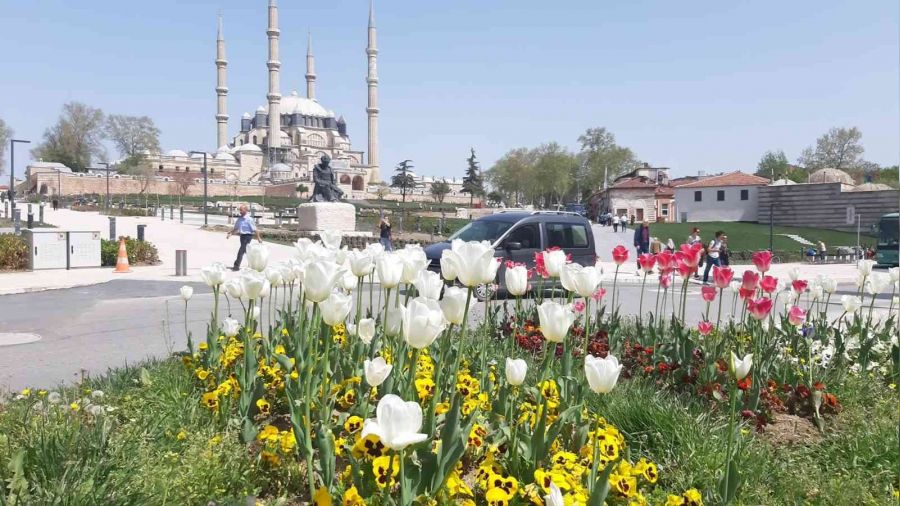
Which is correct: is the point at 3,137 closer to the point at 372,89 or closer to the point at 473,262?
the point at 372,89

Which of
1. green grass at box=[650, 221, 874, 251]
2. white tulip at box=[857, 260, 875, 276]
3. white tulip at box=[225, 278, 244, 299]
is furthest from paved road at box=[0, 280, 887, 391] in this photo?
green grass at box=[650, 221, 874, 251]

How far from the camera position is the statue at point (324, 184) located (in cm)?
2883

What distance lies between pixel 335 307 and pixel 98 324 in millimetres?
7748

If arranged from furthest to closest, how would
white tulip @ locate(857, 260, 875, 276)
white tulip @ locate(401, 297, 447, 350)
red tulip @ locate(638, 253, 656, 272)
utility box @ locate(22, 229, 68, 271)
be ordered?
utility box @ locate(22, 229, 68, 271), white tulip @ locate(857, 260, 875, 276), red tulip @ locate(638, 253, 656, 272), white tulip @ locate(401, 297, 447, 350)

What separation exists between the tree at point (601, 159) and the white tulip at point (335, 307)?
271ft

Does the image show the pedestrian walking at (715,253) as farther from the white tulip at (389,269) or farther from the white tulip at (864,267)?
the white tulip at (389,269)

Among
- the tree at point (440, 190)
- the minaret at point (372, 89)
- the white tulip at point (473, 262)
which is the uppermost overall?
the minaret at point (372, 89)

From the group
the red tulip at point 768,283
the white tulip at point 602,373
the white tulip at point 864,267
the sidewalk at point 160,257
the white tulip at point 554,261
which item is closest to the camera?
the white tulip at point 602,373

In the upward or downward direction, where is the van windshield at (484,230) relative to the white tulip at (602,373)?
upward

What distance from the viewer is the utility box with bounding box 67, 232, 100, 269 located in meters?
17.8

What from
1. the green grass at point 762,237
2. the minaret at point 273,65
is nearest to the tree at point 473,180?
the minaret at point 273,65

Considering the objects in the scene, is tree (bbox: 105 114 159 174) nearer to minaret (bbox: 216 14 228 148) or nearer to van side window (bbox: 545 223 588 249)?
minaret (bbox: 216 14 228 148)

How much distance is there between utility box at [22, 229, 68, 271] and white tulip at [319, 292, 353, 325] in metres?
17.1

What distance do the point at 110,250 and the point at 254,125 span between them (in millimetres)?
104979
